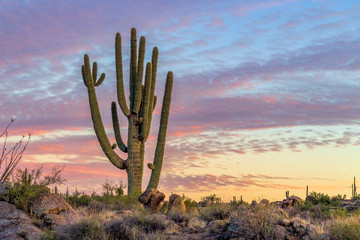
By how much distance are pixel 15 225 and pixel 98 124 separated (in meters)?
11.9

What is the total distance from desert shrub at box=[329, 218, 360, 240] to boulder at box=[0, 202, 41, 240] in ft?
27.4

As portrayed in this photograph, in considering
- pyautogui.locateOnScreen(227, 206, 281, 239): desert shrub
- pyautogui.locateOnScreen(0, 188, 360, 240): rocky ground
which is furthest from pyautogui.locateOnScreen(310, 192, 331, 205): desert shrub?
pyautogui.locateOnScreen(227, 206, 281, 239): desert shrub

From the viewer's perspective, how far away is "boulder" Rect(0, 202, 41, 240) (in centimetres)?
1340

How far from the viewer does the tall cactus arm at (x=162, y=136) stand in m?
25.7

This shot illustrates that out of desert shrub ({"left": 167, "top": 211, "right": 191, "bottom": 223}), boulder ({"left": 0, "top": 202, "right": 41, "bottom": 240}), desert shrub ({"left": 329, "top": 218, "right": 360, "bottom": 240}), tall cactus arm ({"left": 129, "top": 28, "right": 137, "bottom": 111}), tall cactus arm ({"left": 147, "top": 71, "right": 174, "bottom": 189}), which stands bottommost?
boulder ({"left": 0, "top": 202, "right": 41, "bottom": 240})

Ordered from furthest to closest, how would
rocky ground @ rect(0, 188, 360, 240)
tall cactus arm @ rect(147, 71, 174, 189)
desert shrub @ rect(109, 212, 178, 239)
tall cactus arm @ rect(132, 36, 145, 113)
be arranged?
tall cactus arm @ rect(147, 71, 174, 189) < tall cactus arm @ rect(132, 36, 145, 113) < desert shrub @ rect(109, 212, 178, 239) < rocky ground @ rect(0, 188, 360, 240)

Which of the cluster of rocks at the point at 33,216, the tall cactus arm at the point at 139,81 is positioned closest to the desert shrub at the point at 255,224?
the cluster of rocks at the point at 33,216

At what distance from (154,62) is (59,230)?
1442cm

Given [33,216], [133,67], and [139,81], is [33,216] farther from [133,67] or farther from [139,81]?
[133,67]

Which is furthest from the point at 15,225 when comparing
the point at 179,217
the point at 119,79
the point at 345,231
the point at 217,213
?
the point at 119,79

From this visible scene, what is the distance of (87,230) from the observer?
13016 mm

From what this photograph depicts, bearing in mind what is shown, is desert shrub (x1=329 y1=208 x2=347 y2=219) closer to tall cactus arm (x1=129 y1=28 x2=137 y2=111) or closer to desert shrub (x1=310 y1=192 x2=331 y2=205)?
desert shrub (x1=310 y1=192 x2=331 y2=205)

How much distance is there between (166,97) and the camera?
85.5 ft

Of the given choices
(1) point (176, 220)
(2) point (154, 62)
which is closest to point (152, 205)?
(1) point (176, 220)
